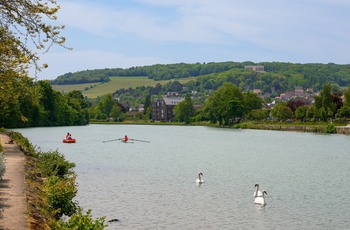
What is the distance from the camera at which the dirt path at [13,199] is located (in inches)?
600

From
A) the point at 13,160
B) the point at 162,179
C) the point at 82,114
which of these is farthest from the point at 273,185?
the point at 82,114

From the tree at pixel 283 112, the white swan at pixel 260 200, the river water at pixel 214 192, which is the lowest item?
the river water at pixel 214 192

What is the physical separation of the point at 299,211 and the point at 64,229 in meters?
13.8

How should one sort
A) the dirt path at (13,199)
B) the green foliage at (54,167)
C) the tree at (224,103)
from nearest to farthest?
1. the dirt path at (13,199)
2. the green foliage at (54,167)
3. the tree at (224,103)

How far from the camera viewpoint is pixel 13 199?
1891 cm

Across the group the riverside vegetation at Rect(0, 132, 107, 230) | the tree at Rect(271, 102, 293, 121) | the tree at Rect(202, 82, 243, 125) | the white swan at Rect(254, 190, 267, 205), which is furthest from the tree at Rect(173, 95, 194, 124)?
the riverside vegetation at Rect(0, 132, 107, 230)

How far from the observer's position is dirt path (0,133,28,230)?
15244mm

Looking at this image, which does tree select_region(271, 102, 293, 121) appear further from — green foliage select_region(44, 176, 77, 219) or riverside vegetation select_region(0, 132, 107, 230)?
green foliage select_region(44, 176, 77, 219)

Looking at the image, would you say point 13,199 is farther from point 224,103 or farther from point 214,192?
point 224,103

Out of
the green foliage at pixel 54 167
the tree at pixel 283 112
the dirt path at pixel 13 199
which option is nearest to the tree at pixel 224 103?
the tree at pixel 283 112

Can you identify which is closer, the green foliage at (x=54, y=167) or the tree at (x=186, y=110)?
the green foliage at (x=54, y=167)

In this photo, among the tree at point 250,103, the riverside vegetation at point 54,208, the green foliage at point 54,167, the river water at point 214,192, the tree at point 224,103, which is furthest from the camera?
the tree at point 250,103

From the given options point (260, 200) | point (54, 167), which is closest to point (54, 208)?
point (260, 200)

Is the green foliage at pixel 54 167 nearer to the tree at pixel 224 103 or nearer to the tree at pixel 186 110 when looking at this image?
the tree at pixel 224 103
